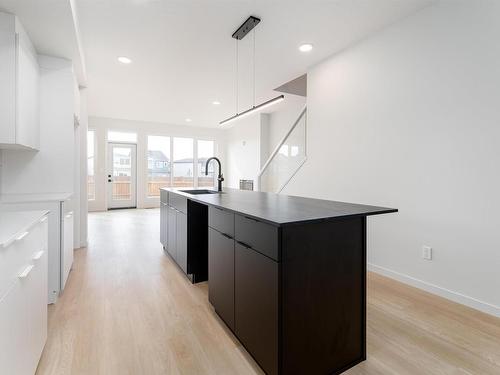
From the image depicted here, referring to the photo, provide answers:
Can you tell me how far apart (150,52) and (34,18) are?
1.37 m

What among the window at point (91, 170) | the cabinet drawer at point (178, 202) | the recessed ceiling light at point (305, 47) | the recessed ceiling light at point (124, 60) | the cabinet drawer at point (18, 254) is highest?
the recessed ceiling light at point (305, 47)

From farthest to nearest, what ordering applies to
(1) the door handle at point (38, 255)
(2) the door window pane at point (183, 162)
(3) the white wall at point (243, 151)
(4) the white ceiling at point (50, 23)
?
(2) the door window pane at point (183, 162) < (3) the white wall at point (243, 151) < (4) the white ceiling at point (50, 23) < (1) the door handle at point (38, 255)

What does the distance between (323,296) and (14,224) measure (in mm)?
1604

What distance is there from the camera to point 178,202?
286cm

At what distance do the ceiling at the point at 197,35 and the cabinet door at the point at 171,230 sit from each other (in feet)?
6.55

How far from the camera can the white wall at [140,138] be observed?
24.1 ft

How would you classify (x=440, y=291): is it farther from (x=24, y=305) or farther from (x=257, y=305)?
(x=24, y=305)

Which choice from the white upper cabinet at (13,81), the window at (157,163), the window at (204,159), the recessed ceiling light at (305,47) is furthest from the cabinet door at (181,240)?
the window at (204,159)

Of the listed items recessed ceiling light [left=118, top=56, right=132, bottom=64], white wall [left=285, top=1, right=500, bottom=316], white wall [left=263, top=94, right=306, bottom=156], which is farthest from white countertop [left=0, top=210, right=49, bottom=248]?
white wall [left=263, top=94, right=306, bottom=156]

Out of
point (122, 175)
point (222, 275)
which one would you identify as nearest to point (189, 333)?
point (222, 275)

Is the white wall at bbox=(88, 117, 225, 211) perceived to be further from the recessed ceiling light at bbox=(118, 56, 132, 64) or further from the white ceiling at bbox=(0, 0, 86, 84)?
the white ceiling at bbox=(0, 0, 86, 84)

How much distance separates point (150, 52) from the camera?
3.44 m

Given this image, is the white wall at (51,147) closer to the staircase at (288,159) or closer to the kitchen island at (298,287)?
the kitchen island at (298,287)

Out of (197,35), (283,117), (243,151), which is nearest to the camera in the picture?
(197,35)
